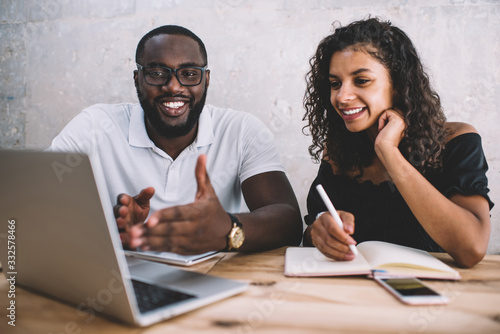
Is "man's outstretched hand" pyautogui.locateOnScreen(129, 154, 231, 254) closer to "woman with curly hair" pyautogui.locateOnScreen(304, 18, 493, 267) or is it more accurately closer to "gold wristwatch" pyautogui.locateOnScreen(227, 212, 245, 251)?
"gold wristwatch" pyautogui.locateOnScreen(227, 212, 245, 251)

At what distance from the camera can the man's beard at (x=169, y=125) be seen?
1799mm

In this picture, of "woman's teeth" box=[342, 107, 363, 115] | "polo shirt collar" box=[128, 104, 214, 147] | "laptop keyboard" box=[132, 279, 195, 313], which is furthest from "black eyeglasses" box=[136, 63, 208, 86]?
"laptop keyboard" box=[132, 279, 195, 313]

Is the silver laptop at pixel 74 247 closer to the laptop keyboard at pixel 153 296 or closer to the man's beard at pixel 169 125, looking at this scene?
the laptop keyboard at pixel 153 296

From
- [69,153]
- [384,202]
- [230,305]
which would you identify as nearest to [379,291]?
[230,305]

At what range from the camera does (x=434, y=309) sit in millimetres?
729

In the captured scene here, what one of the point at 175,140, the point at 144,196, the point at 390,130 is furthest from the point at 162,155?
the point at 390,130

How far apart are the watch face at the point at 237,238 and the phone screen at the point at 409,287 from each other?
1.18 feet

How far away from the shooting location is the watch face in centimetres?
102

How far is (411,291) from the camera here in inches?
31.4

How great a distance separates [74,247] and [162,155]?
111 centimetres

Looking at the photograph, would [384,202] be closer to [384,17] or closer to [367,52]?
[367,52]

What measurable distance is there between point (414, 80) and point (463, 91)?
0.79m

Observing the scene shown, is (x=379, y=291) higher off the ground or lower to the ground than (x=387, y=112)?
lower

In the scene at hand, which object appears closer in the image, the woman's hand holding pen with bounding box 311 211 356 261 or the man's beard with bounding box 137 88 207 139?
the woman's hand holding pen with bounding box 311 211 356 261
